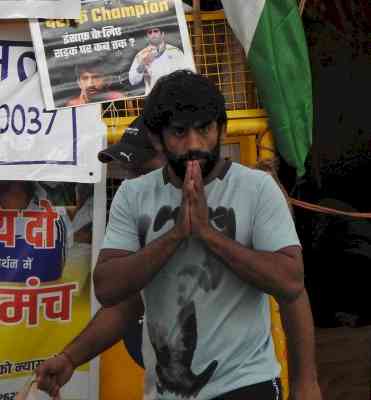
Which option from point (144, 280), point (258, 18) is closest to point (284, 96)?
point (258, 18)

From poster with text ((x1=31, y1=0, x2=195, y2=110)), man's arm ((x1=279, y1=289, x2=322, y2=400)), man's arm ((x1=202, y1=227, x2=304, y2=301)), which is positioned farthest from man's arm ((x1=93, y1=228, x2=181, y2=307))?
poster with text ((x1=31, y1=0, x2=195, y2=110))

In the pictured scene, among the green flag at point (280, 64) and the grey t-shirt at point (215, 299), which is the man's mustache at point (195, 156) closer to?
the grey t-shirt at point (215, 299)

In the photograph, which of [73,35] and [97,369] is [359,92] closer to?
[73,35]

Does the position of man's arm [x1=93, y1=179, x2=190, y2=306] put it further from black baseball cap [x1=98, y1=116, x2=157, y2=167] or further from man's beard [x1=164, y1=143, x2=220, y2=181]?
black baseball cap [x1=98, y1=116, x2=157, y2=167]

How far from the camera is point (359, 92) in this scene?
477 cm

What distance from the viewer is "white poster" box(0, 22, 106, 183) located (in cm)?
397

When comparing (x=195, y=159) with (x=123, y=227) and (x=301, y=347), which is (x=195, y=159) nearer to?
(x=123, y=227)

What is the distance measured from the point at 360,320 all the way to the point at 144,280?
9.54 feet

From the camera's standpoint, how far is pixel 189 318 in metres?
2.47

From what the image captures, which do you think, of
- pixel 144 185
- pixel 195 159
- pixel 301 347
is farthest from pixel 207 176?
pixel 301 347

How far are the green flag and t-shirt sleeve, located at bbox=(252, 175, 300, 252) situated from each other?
1.40 metres

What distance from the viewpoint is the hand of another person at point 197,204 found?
235 centimetres

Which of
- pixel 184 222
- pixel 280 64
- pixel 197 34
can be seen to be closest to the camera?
pixel 184 222

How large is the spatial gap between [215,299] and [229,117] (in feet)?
5.39
